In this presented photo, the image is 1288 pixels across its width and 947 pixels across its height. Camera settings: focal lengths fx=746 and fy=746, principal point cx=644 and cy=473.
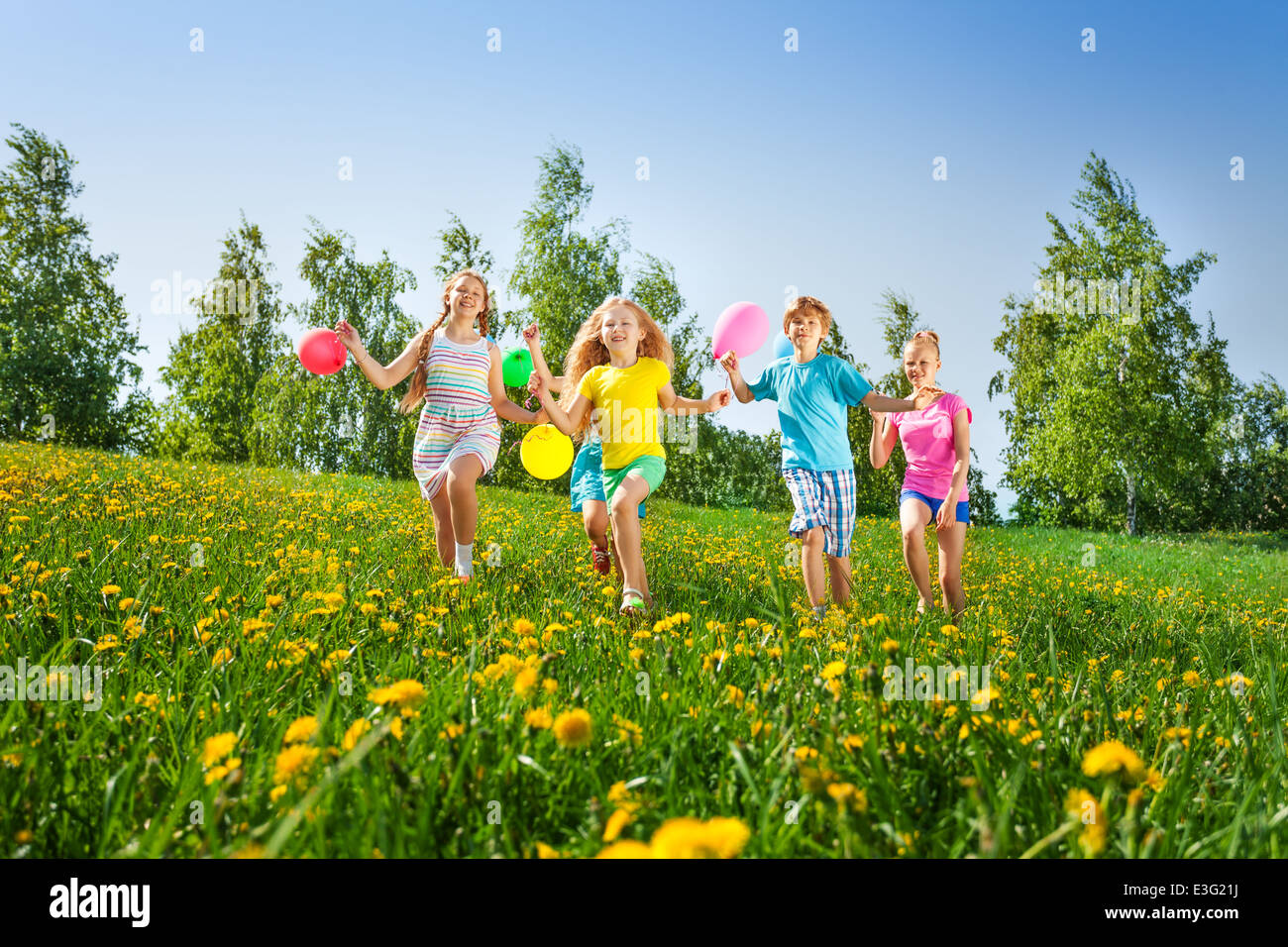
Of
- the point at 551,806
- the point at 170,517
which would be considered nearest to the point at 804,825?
the point at 551,806

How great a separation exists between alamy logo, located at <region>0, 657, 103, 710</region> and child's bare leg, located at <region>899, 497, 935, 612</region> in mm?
4366

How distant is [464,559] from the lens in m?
4.65

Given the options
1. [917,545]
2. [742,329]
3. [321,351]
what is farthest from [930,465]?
[321,351]

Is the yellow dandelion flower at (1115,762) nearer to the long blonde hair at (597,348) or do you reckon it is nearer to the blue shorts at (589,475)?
the blue shorts at (589,475)

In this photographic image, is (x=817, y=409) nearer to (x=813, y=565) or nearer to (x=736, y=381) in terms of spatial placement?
(x=736, y=381)

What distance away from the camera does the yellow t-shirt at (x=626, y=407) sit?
4836mm

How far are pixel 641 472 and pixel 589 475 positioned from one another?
0.80 meters

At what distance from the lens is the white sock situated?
4.56m

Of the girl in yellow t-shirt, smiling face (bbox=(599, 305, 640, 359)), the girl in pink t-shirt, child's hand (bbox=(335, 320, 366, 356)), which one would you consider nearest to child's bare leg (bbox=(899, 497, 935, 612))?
the girl in pink t-shirt

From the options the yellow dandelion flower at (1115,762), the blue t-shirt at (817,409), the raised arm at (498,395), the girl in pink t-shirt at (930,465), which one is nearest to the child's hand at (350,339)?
the raised arm at (498,395)
